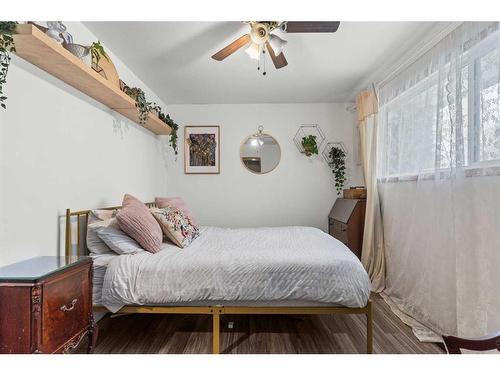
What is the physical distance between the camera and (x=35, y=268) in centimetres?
145

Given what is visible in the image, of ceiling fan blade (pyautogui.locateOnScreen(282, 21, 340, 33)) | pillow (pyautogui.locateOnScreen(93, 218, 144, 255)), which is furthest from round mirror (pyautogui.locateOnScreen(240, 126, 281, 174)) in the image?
pillow (pyautogui.locateOnScreen(93, 218, 144, 255))

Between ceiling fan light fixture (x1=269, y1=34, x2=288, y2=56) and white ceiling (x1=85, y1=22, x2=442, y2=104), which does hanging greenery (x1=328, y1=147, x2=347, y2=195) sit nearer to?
white ceiling (x1=85, y1=22, x2=442, y2=104)

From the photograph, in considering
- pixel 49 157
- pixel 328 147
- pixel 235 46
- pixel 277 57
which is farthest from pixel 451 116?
pixel 49 157

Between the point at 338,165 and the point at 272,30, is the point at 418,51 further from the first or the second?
the point at 338,165

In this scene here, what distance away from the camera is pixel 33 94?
5.90 feet

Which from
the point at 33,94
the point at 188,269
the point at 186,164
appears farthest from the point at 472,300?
the point at 186,164

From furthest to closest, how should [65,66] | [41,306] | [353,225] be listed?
[353,225]
[65,66]
[41,306]

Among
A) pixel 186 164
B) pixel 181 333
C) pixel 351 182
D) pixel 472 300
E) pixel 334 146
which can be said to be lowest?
pixel 181 333

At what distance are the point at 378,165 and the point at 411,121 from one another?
2.52ft

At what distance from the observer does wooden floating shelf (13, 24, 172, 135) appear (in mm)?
1475

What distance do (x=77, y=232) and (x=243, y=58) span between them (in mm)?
2191
